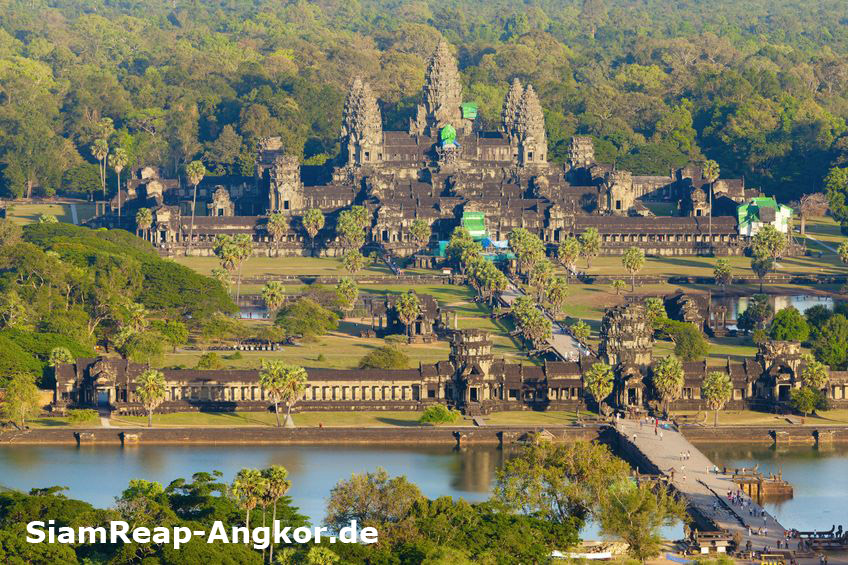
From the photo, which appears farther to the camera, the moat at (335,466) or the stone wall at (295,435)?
the stone wall at (295,435)

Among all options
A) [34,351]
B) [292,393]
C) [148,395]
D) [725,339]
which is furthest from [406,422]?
[725,339]

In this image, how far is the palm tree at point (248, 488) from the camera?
338 ft

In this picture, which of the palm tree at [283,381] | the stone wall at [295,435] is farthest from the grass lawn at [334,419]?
the stone wall at [295,435]

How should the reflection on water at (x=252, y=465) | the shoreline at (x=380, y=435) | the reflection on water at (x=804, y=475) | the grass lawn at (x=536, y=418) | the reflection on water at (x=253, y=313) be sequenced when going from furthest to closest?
1. the reflection on water at (x=253, y=313)
2. the grass lawn at (x=536, y=418)
3. the shoreline at (x=380, y=435)
4. the reflection on water at (x=252, y=465)
5. the reflection on water at (x=804, y=475)

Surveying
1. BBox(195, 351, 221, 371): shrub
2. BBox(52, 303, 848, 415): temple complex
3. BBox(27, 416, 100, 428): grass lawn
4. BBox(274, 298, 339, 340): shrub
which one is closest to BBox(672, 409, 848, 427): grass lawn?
BBox(52, 303, 848, 415): temple complex

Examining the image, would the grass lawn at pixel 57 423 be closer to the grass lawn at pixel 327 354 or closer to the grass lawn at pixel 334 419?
the grass lawn at pixel 334 419

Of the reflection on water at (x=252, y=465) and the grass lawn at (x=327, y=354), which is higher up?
the grass lawn at (x=327, y=354)

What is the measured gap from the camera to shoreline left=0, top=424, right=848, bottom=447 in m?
132

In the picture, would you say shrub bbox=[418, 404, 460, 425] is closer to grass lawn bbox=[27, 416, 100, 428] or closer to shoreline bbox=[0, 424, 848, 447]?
shoreline bbox=[0, 424, 848, 447]

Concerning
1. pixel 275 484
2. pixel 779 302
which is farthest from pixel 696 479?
pixel 779 302

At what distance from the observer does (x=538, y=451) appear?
117 m

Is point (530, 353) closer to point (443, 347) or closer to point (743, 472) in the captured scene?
point (443, 347)

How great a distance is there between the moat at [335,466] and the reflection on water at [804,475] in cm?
5

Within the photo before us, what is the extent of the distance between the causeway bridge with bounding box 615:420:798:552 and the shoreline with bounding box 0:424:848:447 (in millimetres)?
2979
